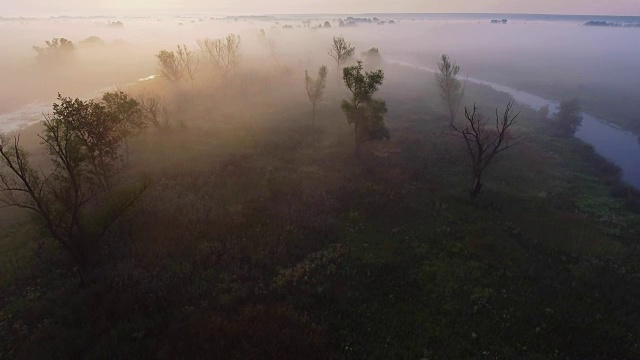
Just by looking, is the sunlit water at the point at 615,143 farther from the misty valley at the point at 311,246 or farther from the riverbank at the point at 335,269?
the riverbank at the point at 335,269

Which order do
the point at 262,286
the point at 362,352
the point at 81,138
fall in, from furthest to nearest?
1. the point at 81,138
2. the point at 262,286
3. the point at 362,352

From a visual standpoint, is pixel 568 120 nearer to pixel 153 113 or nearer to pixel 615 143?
pixel 615 143

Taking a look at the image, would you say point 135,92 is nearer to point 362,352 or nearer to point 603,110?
point 362,352

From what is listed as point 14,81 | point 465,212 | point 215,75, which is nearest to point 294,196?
point 465,212

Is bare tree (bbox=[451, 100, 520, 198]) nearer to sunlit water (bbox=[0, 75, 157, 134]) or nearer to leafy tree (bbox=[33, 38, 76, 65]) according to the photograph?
sunlit water (bbox=[0, 75, 157, 134])

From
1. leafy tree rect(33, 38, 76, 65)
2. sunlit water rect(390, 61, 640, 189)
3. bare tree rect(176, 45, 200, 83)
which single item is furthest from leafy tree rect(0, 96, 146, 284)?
leafy tree rect(33, 38, 76, 65)

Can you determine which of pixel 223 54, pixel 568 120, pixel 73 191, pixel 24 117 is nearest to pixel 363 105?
pixel 73 191
